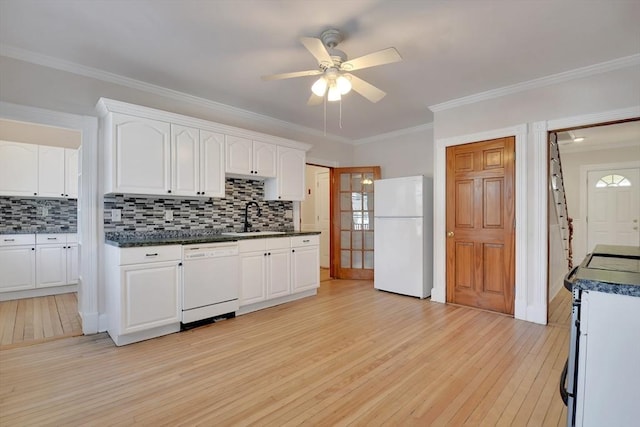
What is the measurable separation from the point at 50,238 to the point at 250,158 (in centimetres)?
318

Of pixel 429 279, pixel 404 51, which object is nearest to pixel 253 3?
pixel 404 51

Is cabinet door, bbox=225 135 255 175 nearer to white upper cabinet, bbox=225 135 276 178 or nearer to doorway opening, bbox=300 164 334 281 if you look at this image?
white upper cabinet, bbox=225 135 276 178

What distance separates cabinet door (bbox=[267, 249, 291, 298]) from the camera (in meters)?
3.62

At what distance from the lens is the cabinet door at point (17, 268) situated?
157 inches

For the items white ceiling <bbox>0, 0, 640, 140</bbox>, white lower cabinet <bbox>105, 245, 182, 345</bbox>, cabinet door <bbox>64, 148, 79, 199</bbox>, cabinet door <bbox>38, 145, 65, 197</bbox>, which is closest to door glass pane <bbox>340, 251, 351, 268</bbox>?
white ceiling <bbox>0, 0, 640, 140</bbox>

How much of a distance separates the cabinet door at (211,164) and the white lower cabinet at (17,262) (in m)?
2.91

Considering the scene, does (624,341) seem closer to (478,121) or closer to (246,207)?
(478,121)

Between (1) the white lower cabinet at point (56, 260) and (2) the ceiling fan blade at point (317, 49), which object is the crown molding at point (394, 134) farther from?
(1) the white lower cabinet at point (56, 260)

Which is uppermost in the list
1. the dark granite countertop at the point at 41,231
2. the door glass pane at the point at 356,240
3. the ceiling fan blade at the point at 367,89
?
the ceiling fan blade at the point at 367,89

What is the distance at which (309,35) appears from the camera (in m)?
2.33

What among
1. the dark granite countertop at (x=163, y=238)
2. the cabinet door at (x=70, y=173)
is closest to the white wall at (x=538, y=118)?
the dark granite countertop at (x=163, y=238)

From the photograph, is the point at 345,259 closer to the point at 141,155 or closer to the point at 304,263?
the point at 304,263

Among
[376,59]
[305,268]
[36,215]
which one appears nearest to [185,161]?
[305,268]

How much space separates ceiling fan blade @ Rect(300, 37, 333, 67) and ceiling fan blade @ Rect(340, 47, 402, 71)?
0.44 ft
